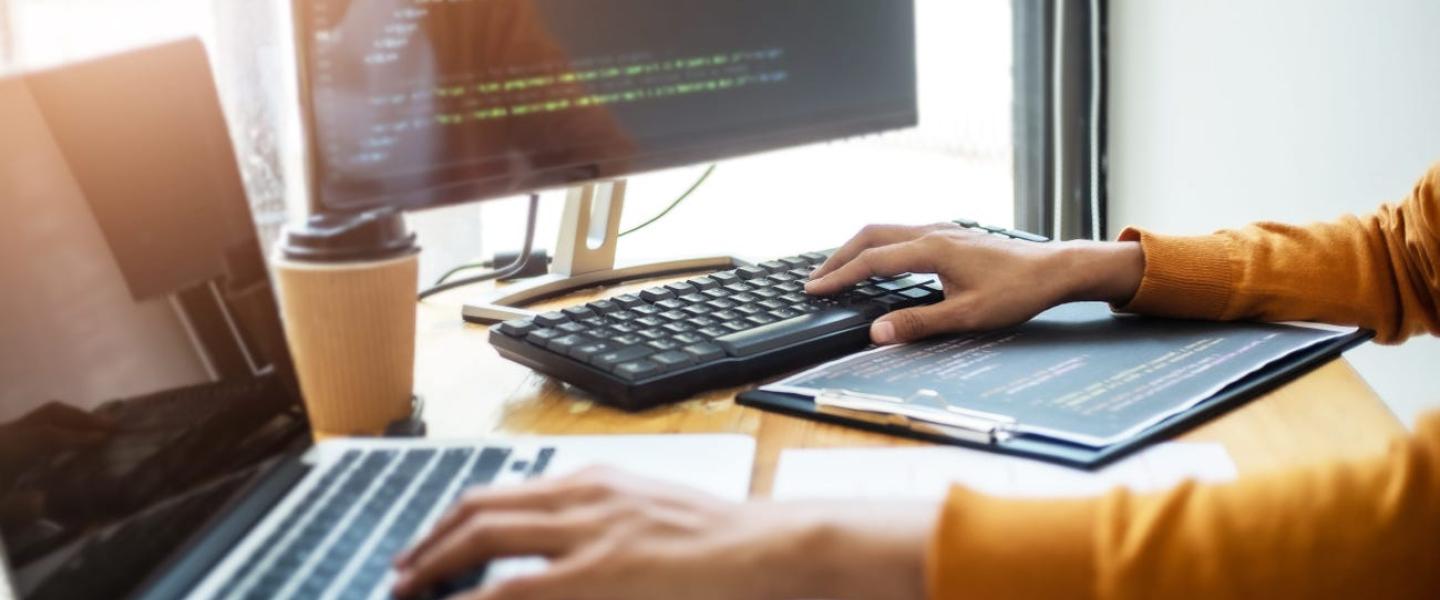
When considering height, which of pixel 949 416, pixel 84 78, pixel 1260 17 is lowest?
pixel 949 416

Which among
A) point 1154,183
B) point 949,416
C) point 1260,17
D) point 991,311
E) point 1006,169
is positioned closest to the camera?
point 949,416

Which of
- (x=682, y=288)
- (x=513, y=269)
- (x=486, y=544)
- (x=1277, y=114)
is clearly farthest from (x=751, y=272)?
(x=1277, y=114)

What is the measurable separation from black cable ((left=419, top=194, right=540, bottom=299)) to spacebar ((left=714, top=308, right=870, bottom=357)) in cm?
35

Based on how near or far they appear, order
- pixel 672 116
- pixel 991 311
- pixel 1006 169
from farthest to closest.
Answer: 1. pixel 1006 169
2. pixel 672 116
3. pixel 991 311

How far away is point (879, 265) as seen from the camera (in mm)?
1047

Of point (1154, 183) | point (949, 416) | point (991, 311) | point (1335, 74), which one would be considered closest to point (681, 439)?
point (949, 416)

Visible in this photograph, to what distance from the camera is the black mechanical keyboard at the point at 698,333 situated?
89 cm

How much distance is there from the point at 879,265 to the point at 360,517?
0.49 meters

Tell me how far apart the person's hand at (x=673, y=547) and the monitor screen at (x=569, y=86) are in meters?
0.39

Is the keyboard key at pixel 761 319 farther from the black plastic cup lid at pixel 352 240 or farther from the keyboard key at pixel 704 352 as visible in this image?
the black plastic cup lid at pixel 352 240

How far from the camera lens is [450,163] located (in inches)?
39.0

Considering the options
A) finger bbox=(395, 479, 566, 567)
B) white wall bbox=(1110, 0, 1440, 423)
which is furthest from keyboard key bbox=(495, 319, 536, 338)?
white wall bbox=(1110, 0, 1440, 423)

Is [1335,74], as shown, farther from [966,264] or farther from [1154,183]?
[966,264]

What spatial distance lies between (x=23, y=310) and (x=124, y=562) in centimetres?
12
